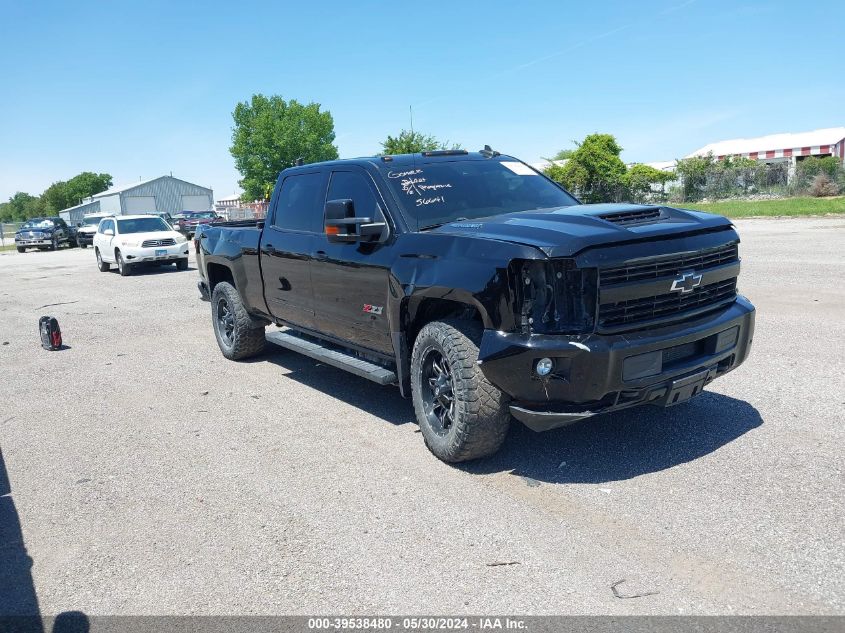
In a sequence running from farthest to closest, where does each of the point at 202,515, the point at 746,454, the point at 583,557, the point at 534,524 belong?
the point at 746,454, the point at 202,515, the point at 534,524, the point at 583,557

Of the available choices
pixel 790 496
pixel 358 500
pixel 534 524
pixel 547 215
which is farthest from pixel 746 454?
pixel 358 500

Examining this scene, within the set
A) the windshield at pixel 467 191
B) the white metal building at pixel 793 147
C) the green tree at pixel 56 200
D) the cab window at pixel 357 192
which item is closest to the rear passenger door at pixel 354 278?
the cab window at pixel 357 192

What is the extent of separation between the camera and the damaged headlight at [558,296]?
3.73 meters

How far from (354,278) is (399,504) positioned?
1891 millimetres

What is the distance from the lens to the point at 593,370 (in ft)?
12.1

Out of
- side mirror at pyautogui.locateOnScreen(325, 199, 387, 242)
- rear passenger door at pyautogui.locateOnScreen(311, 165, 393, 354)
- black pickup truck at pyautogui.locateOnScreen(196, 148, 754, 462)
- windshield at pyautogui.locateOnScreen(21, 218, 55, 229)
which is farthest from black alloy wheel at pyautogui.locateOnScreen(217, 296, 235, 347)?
windshield at pyautogui.locateOnScreen(21, 218, 55, 229)

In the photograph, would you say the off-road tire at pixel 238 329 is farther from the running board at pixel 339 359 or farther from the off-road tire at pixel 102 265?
the off-road tire at pixel 102 265

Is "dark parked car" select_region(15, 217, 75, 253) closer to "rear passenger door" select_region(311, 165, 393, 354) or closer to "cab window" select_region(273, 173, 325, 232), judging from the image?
"cab window" select_region(273, 173, 325, 232)

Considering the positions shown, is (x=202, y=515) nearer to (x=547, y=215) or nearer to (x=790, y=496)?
(x=547, y=215)

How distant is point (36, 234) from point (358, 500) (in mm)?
39243

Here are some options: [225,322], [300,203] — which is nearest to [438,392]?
[300,203]

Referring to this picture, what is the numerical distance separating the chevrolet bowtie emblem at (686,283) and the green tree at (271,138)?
8128cm

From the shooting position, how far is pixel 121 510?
4.12 meters

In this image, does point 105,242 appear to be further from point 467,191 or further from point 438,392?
point 438,392
